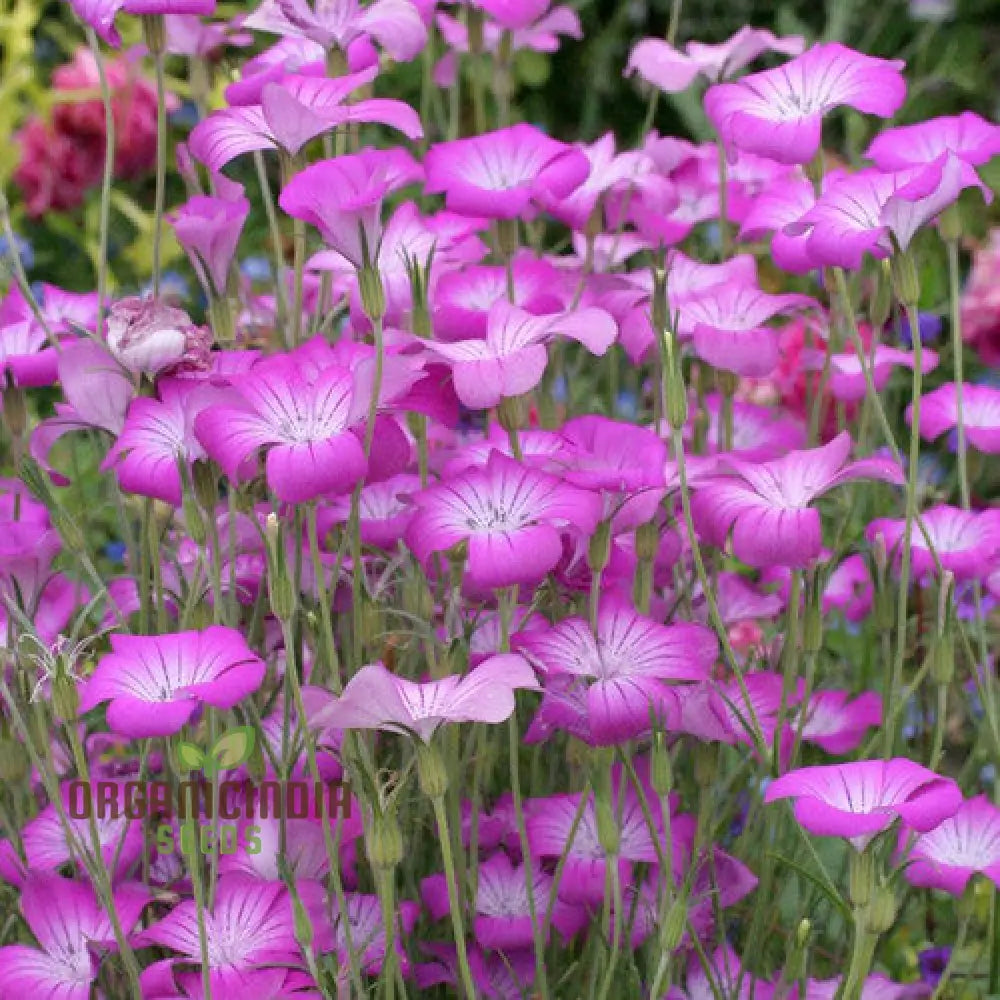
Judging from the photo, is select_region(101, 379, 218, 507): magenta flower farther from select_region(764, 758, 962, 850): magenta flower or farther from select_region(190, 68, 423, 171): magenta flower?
select_region(764, 758, 962, 850): magenta flower

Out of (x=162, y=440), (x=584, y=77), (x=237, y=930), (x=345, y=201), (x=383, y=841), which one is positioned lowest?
(x=584, y=77)

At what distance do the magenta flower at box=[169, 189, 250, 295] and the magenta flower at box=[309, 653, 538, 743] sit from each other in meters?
0.27

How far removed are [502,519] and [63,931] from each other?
30cm

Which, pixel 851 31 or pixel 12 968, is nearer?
pixel 12 968

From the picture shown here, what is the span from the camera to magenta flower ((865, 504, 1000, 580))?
0.94m

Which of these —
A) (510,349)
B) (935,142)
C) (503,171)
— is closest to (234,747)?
(510,349)

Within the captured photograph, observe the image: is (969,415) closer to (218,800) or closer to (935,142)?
(935,142)

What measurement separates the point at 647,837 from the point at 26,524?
367 millimetres

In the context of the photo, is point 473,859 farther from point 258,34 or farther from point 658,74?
point 258,34

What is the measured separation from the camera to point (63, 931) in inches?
33.4

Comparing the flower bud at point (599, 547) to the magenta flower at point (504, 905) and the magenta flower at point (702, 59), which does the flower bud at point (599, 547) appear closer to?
the magenta flower at point (504, 905)

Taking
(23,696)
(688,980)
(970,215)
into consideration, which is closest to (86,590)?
(23,696)

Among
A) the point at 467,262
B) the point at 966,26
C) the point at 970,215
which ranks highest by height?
the point at 467,262

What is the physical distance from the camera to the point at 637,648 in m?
0.81
